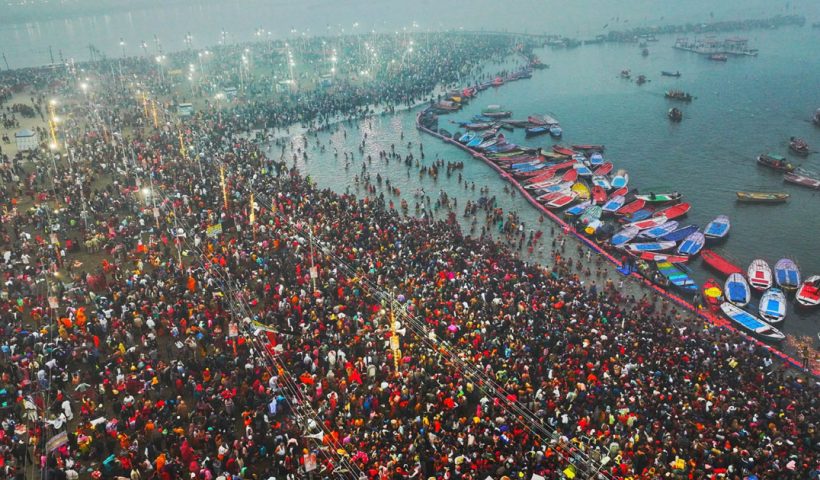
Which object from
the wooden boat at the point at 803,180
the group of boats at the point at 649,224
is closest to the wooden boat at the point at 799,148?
the group of boats at the point at 649,224

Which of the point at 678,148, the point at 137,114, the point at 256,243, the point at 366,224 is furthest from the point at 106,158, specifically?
the point at 678,148

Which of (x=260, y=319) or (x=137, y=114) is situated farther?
(x=137, y=114)

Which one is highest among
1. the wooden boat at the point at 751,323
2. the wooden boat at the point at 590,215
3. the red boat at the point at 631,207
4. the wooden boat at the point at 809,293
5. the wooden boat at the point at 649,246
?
the wooden boat at the point at 590,215

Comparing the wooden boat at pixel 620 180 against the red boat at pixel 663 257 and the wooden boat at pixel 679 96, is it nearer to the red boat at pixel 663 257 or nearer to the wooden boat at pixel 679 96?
the red boat at pixel 663 257

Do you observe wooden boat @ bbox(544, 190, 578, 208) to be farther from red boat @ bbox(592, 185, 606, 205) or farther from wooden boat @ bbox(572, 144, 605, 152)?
wooden boat @ bbox(572, 144, 605, 152)

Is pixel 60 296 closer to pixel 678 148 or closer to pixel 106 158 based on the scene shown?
pixel 106 158

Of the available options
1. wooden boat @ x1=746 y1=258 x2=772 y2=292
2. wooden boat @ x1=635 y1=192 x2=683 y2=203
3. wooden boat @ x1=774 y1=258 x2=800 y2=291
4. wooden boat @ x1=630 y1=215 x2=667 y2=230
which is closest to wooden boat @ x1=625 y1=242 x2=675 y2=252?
wooden boat @ x1=630 y1=215 x2=667 y2=230

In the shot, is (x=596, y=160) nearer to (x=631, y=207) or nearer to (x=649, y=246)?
(x=631, y=207)
